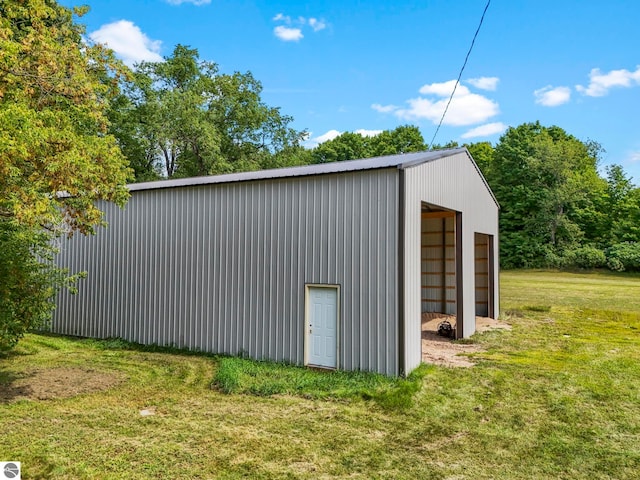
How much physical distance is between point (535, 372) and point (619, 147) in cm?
4665

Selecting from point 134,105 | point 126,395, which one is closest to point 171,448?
point 126,395

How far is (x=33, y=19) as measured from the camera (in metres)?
6.50

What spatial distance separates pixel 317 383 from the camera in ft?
24.6

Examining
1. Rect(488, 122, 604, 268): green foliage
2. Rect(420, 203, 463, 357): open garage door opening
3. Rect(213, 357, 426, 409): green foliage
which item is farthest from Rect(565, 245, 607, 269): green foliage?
Rect(213, 357, 426, 409): green foliage

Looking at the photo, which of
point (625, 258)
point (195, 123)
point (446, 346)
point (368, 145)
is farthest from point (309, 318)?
point (368, 145)

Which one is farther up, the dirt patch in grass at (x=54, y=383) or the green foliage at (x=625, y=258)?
the green foliage at (x=625, y=258)

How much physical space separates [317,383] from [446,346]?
484 cm

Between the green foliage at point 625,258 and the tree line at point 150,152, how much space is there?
14 centimetres

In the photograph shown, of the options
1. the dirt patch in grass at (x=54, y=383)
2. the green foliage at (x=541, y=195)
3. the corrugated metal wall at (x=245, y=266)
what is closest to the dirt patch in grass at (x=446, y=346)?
the corrugated metal wall at (x=245, y=266)

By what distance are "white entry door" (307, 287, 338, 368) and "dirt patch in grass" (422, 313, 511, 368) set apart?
7.35 ft

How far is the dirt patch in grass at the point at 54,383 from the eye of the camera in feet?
22.7

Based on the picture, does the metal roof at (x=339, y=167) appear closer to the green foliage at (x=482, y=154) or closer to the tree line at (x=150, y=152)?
the tree line at (x=150, y=152)

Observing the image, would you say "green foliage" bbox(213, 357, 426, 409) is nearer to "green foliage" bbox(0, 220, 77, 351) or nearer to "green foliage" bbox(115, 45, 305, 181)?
"green foliage" bbox(0, 220, 77, 351)

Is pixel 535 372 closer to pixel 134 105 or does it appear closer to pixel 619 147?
pixel 134 105
